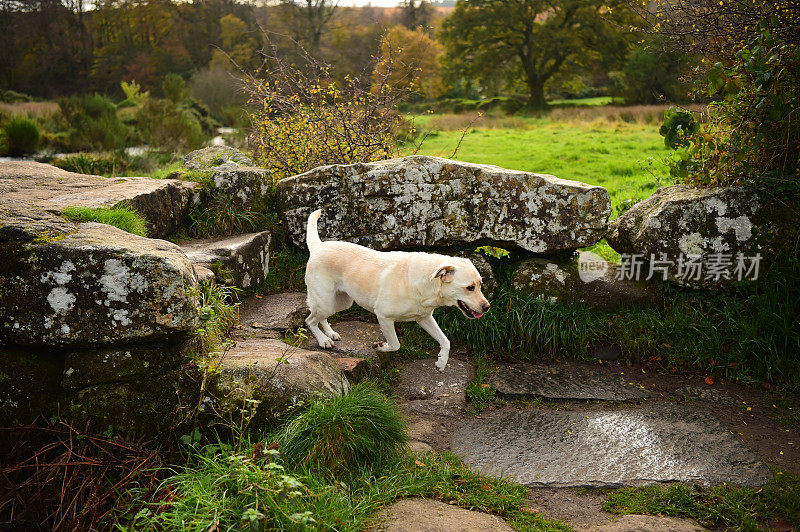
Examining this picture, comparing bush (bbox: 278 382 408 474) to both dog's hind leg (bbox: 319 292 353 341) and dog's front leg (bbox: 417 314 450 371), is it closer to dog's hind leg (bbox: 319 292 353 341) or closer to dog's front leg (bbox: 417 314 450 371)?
dog's front leg (bbox: 417 314 450 371)

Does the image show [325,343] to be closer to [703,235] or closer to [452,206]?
[452,206]

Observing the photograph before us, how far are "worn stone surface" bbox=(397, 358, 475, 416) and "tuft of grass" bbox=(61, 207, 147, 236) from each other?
10.4ft

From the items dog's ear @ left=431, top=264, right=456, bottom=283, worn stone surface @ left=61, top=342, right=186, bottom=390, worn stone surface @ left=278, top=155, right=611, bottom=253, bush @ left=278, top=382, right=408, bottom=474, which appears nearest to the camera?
worn stone surface @ left=61, top=342, right=186, bottom=390

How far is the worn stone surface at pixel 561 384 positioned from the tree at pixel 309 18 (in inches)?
995

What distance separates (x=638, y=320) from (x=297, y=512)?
484 cm

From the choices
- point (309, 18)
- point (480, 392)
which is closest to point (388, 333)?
point (480, 392)

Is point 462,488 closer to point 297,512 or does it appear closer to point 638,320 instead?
point 297,512

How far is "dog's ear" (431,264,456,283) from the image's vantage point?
16.4 feet

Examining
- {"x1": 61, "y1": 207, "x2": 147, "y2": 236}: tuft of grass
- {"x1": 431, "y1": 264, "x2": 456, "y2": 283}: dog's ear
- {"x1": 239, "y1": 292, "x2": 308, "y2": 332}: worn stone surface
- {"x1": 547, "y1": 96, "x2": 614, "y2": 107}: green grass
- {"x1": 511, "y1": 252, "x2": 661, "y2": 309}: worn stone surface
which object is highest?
{"x1": 547, "y1": 96, "x2": 614, "y2": 107}: green grass

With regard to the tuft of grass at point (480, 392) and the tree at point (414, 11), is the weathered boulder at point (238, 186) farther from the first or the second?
the tree at point (414, 11)

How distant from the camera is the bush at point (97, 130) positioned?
16.4m

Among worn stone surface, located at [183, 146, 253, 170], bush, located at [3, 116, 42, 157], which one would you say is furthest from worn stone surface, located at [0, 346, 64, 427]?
bush, located at [3, 116, 42, 157]

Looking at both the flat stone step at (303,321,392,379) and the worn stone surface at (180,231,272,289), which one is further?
the worn stone surface at (180,231,272,289)

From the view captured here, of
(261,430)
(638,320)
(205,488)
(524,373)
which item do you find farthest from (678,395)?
(205,488)
